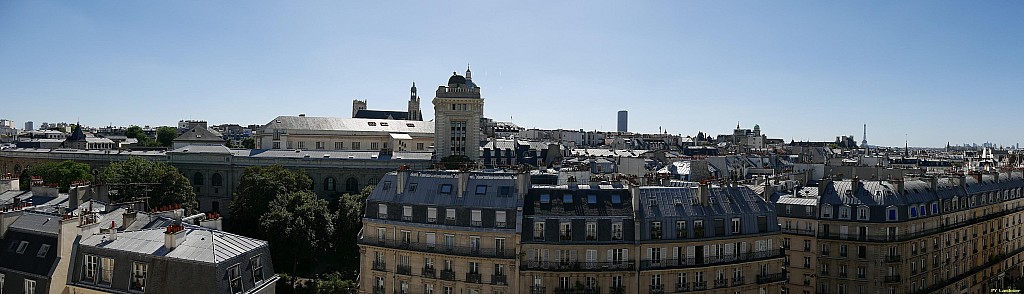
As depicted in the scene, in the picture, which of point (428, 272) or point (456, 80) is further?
point (456, 80)

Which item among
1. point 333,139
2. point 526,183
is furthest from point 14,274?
point 333,139

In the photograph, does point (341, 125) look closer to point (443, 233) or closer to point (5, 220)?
point (443, 233)

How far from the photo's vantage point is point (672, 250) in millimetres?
35156

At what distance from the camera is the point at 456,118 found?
8988 centimetres

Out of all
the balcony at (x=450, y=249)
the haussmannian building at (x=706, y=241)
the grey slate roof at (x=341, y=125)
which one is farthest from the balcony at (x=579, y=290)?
the grey slate roof at (x=341, y=125)

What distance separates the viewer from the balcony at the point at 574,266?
34188 millimetres

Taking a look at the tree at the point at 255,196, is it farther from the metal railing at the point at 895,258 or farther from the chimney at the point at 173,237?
the metal railing at the point at 895,258

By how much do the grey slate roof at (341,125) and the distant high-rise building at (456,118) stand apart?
689 inches

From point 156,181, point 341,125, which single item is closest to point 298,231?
point 156,181

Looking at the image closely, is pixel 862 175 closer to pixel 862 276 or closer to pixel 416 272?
pixel 862 276

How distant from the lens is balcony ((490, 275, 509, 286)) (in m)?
34.5

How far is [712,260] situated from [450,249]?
38.9 feet

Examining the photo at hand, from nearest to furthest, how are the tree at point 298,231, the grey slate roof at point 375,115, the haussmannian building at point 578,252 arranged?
1. the haussmannian building at point 578,252
2. the tree at point 298,231
3. the grey slate roof at point 375,115

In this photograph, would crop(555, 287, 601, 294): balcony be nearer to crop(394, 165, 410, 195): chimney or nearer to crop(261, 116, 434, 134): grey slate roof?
crop(394, 165, 410, 195): chimney
